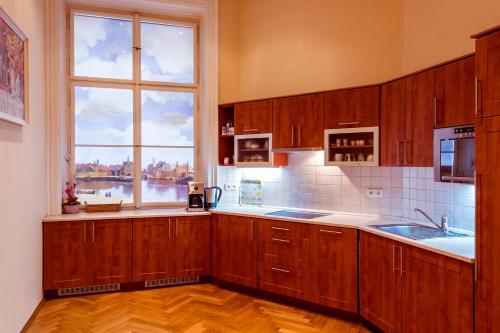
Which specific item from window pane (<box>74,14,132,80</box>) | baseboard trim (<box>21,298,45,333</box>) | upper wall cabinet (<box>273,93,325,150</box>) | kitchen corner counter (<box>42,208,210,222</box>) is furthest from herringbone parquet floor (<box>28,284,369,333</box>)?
window pane (<box>74,14,132,80</box>)

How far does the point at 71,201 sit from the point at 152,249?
1087 millimetres

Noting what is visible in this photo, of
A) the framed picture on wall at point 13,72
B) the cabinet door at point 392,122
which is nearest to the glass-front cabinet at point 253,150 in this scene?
the cabinet door at point 392,122

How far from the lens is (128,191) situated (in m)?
4.65

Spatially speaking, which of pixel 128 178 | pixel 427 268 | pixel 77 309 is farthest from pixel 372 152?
pixel 77 309

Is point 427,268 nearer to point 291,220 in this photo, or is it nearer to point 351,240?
point 351,240

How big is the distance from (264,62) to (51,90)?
249 centimetres

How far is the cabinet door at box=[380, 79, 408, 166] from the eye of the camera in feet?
10.4

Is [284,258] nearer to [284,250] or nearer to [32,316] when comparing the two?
[284,250]

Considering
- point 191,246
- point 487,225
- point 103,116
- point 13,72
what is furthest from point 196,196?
point 487,225

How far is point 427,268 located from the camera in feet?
8.16

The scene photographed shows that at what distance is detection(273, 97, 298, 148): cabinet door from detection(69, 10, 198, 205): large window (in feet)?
4.26

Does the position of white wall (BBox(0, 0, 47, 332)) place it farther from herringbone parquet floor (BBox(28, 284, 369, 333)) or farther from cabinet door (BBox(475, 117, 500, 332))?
cabinet door (BBox(475, 117, 500, 332))

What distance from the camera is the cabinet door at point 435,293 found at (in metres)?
2.19

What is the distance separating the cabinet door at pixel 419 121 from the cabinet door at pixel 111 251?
296 centimetres
